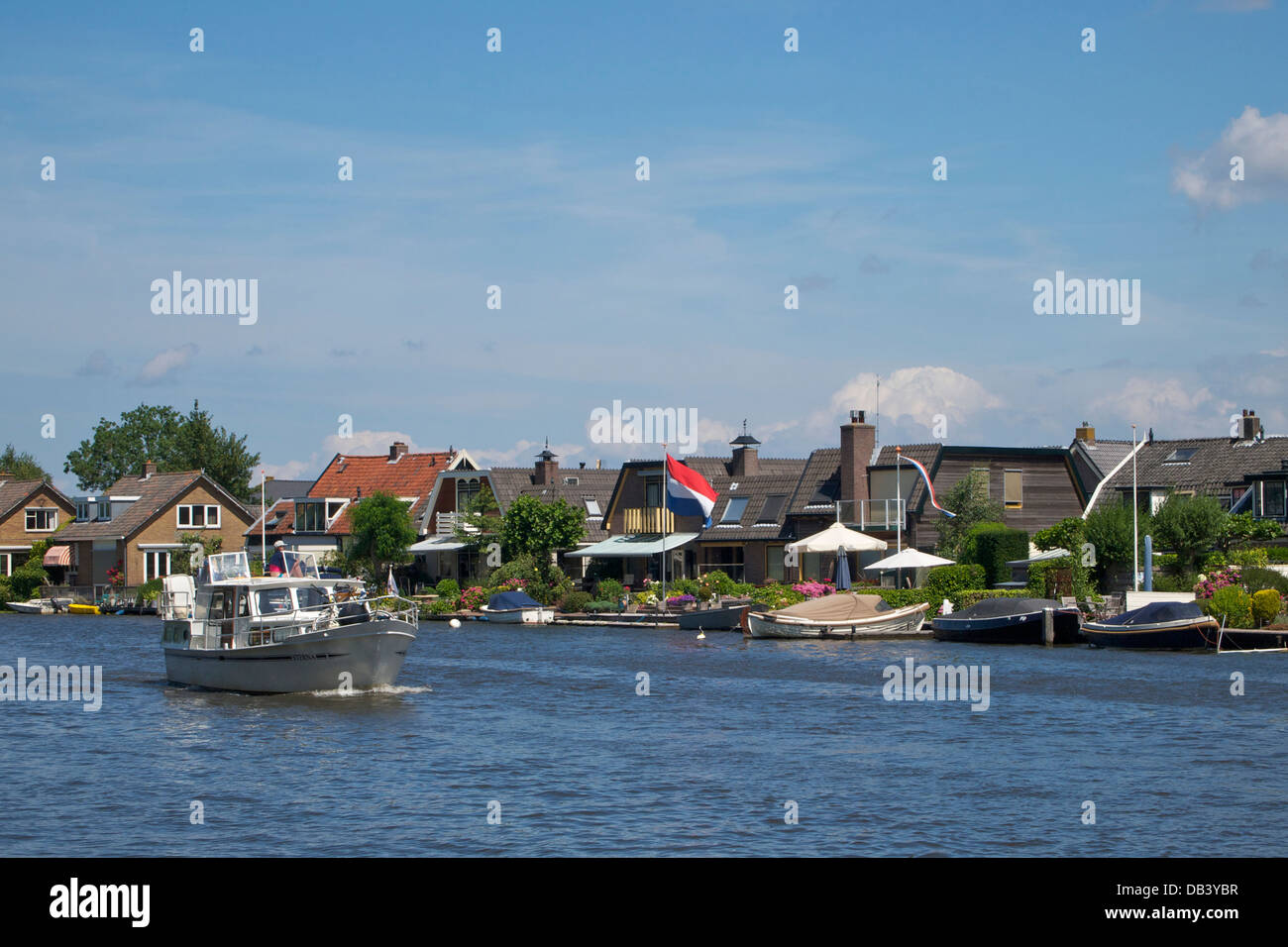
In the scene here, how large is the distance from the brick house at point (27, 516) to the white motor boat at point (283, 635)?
66.8m

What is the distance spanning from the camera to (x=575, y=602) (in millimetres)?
68875

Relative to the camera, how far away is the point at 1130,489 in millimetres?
69188

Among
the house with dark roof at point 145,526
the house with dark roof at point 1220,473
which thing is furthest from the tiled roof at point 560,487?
the house with dark roof at point 1220,473

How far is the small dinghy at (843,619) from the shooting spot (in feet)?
176

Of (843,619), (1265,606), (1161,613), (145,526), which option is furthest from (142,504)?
(1265,606)

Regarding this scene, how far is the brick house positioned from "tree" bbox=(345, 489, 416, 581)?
94.6 ft

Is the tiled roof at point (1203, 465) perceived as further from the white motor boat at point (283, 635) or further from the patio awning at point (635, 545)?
the white motor boat at point (283, 635)

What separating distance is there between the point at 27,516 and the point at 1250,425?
269 ft

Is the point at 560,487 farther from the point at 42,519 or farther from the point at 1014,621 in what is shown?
the point at 42,519

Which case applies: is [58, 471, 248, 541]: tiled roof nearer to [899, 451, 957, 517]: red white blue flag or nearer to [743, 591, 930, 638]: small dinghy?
[899, 451, 957, 517]: red white blue flag

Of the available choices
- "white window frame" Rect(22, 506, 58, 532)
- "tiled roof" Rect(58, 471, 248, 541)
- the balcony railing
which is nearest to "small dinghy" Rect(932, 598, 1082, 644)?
the balcony railing

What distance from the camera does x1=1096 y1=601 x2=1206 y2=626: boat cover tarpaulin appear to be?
1754 inches

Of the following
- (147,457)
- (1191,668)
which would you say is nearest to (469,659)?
(1191,668)
